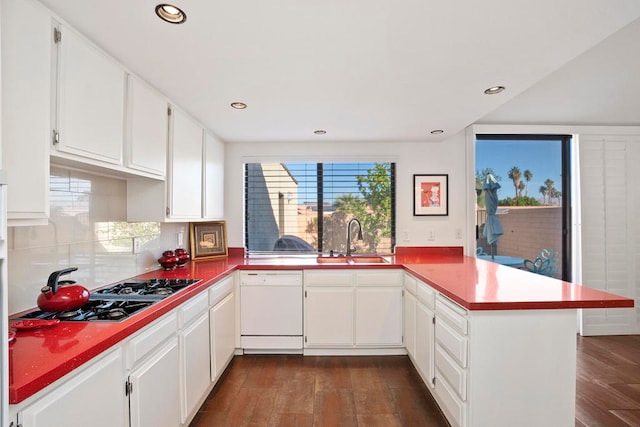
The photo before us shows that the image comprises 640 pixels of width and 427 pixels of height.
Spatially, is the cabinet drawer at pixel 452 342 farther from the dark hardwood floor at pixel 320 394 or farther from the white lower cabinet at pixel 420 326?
the dark hardwood floor at pixel 320 394

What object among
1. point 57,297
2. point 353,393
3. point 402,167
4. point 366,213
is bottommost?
point 353,393

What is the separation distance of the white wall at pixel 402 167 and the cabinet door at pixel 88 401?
238 cm

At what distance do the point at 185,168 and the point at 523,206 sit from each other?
3.54 meters

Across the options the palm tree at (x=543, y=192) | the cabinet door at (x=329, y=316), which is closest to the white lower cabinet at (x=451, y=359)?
the cabinet door at (x=329, y=316)

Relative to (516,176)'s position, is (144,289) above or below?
below

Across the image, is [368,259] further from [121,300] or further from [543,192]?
[121,300]

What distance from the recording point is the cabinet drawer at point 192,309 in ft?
5.94

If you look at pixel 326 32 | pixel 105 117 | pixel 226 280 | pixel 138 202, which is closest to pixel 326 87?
pixel 326 32

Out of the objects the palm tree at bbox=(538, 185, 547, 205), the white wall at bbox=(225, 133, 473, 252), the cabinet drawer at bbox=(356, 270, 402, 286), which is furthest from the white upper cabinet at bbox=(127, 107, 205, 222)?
the palm tree at bbox=(538, 185, 547, 205)

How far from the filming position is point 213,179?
317 centimetres

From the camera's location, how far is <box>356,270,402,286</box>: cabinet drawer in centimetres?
291

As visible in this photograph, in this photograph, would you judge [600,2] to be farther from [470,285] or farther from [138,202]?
[138,202]

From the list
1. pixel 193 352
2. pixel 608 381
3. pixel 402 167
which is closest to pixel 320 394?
pixel 193 352

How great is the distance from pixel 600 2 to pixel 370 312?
2.50 m
